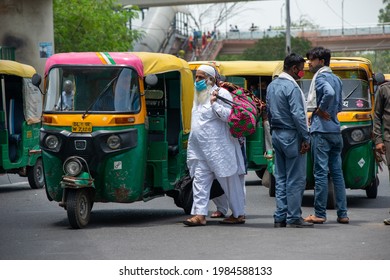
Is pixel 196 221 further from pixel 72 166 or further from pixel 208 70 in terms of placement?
pixel 208 70

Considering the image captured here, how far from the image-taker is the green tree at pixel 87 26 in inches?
1961

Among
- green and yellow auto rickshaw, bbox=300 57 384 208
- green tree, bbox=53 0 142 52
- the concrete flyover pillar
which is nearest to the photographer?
green and yellow auto rickshaw, bbox=300 57 384 208

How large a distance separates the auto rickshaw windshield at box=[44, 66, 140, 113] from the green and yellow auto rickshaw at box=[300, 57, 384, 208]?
11.1ft

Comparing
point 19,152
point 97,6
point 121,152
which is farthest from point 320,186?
point 97,6

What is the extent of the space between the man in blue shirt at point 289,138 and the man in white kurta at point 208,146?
1.80 ft

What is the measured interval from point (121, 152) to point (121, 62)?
1.07 metres

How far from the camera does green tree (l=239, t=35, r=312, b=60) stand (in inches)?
3312

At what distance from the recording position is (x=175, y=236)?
11.5 m

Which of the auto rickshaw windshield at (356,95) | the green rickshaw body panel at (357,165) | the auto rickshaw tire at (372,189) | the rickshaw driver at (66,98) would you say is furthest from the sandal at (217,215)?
the auto rickshaw tire at (372,189)

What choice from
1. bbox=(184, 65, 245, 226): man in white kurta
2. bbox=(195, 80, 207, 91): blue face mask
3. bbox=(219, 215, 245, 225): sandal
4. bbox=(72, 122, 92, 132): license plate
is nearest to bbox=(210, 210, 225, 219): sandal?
bbox=(219, 215, 245, 225): sandal

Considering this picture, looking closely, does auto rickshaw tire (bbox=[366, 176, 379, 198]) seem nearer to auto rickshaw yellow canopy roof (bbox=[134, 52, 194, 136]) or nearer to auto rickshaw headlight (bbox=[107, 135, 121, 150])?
auto rickshaw yellow canopy roof (bbox=[134, 52, 194, 136])

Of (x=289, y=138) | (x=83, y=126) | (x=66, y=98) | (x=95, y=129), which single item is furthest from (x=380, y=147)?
(x=66, y=98)

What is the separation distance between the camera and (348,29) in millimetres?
86188

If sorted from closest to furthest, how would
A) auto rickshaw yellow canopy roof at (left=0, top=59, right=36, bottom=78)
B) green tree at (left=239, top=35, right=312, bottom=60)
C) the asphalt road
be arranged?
the asphalt road, auto rickshaw yellow canopy roof at (left=0, top=59, right=36, bottom=78), green tree at (left=239, top=35, right=312, bottom=60)
